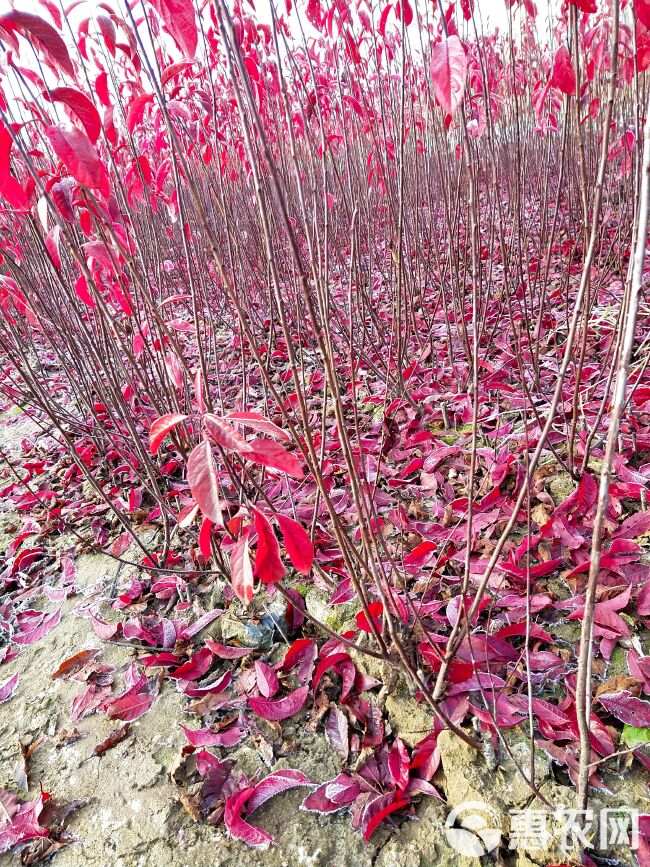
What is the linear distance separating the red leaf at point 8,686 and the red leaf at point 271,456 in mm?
1189

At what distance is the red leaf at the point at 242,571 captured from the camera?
706 mm

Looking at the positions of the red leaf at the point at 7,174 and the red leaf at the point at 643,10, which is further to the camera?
the red leaf at the point at 643,10

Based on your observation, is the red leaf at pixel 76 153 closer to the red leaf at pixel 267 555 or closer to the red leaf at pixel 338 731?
the red leaf at pixel 267 555

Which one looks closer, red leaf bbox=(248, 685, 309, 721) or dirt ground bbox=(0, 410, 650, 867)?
dirt ground bbox=(0, 410, 650, 867)

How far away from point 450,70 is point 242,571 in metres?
0.76

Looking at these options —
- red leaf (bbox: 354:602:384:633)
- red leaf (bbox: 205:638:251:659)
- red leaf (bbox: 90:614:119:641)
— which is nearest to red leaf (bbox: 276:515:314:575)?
red leaf (bbox: 354:602:384:633)

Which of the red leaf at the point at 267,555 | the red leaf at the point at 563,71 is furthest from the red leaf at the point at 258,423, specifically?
the red leaf at the point at 563,71

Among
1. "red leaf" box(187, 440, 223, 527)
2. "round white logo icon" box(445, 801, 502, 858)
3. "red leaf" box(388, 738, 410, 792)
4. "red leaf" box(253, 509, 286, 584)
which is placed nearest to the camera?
"red leaf" box(187, 440, 223, 527)

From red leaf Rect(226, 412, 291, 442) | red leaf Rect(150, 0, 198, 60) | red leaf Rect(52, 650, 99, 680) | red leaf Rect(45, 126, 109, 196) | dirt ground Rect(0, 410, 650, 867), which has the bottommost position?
dirt ground Rect(0, 410, 650, 867)

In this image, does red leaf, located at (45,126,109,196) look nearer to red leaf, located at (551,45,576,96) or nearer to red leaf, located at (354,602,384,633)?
red leaf, located at (354,602,384,633)

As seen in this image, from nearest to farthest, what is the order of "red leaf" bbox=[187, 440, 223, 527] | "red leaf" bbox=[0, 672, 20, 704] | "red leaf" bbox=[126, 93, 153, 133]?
1. "red leaf" bbox=[187, 440, 223, 527]
2. "red leaf" bbox=[126, 93, 153, 133]
3. "red leaf" bbox=[0, 672, 20, 704]

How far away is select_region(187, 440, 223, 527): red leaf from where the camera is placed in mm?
607

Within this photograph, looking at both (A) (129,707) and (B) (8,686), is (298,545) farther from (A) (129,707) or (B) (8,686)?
(B) (8,686)

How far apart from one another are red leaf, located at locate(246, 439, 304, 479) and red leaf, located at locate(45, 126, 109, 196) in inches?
17.2
